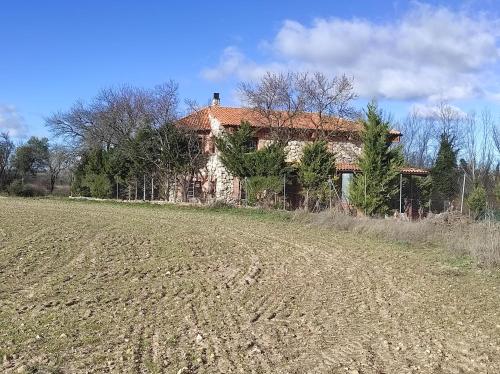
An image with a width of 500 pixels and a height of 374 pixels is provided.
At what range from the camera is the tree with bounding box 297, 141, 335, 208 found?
2970 centimetres

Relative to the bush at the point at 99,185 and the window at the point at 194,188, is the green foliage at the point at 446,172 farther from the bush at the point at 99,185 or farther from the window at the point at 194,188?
the bush at the point at 99,185

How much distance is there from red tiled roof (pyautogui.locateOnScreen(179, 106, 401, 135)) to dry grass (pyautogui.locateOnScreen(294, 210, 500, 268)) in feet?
51.5

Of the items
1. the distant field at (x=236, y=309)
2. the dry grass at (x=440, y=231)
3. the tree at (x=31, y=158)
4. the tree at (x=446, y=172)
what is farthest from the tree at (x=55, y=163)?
the distant field at (x=236, y=309)

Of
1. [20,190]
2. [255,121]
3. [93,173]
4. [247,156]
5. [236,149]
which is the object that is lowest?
[20,190]

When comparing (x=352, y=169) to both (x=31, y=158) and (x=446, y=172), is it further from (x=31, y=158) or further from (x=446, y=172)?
(x=31, y=158)

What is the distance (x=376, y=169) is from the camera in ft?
84.6

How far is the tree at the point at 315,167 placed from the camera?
29.7 metres

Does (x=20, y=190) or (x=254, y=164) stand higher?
(x=254, y=164)

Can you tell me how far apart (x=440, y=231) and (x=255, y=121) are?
2196 centimetres

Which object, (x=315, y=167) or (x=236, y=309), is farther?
(x=315, y=167)

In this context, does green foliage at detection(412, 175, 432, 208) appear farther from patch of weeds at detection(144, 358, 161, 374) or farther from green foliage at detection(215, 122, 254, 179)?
patch of weeds at detection(144, 358, 161, 374)

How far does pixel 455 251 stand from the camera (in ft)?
45.3

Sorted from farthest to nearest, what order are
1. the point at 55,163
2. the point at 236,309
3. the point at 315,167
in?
→ the point at 55,163
the point at 315,167
the point at 236,309

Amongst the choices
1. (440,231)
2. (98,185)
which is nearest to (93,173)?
(98,185)
